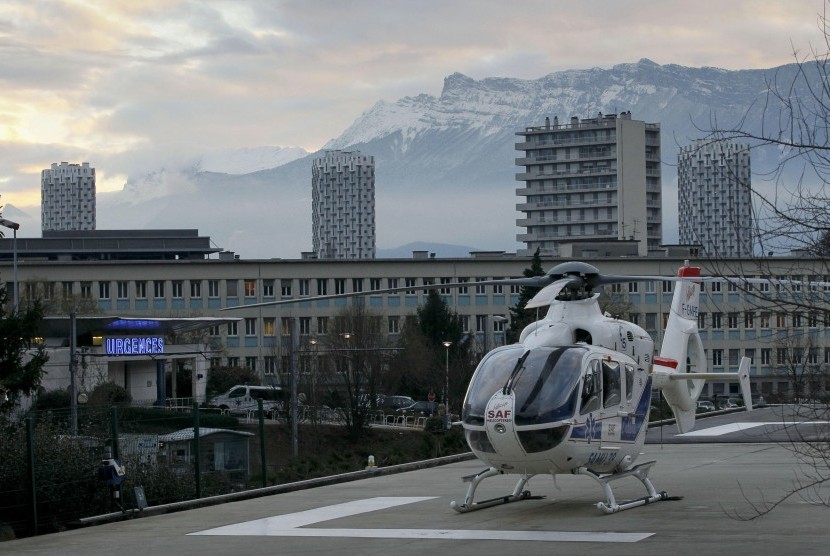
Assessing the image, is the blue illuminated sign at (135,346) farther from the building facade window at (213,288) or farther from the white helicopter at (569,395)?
the white helicopter at (569,395)

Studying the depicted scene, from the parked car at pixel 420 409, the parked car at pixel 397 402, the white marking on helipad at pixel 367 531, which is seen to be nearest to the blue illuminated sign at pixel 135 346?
the parked car at pixel 420 409

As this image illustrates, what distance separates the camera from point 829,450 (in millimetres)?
11430

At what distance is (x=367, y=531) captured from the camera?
17.9 meters

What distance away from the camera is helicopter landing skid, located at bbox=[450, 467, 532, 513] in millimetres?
19188

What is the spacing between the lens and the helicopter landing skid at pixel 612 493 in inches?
726

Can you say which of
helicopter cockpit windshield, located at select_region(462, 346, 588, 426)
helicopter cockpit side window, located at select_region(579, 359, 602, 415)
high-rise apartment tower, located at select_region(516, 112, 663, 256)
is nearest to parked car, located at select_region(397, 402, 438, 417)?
helicopter cockpit side window, located at select_region(579, 359, 602, 415)

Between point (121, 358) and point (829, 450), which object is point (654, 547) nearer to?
Result: point (829, 450)

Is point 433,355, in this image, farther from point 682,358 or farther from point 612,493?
point 612,493

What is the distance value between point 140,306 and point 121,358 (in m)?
34.2

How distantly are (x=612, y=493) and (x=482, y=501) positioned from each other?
2.23 meters

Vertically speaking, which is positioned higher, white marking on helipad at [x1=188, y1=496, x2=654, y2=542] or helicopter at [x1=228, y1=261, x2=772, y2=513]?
helicopter at [x1=228, y1=261, x2=772, y2=513]

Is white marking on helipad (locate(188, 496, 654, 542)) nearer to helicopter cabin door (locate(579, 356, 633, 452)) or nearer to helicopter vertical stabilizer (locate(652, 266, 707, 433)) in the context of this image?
helicopter cabin door (locate(579, 356, 633, 452))

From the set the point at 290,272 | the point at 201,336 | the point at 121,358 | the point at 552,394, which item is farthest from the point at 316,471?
the point at 290,272

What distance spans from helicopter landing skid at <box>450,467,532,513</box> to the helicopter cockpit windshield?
3.50 feet
